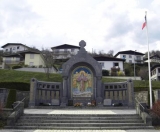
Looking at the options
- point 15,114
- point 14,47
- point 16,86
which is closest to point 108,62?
point 16,86

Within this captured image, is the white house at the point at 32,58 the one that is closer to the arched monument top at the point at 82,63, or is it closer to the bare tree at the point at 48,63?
the bare tree at the point at 48,63

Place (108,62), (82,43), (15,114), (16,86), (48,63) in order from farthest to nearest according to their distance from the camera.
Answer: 1. (108,62)
2. (48,63)
3. (16,86)
4. (82,43)
5. (15,114)

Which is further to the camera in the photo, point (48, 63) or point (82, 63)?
point (48, 63)

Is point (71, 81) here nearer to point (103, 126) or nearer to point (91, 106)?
point (91, 106)

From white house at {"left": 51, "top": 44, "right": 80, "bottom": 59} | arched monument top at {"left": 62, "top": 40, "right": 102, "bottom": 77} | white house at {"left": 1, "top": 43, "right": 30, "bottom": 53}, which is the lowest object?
arched monument top at {"left": 62, "top": 40, "right": 102, "bottom": 77}

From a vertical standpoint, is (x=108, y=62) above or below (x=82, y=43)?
above

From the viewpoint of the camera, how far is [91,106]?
2294 cm

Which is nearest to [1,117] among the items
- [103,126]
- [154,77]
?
[103,126]

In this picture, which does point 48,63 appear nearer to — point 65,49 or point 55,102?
point 55,102

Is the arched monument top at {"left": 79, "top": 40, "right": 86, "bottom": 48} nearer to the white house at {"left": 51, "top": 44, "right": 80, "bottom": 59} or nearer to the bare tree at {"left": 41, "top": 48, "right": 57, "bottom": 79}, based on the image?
the bare tree at {"left": 41, "top": 48, "right": 57, "bottom": 79}

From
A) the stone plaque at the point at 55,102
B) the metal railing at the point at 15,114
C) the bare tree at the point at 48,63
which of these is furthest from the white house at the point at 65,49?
the metal railing at the point at 15,114

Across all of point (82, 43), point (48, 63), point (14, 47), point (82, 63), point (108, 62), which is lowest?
point (82, 63)

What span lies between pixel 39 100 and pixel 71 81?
14.3 feet

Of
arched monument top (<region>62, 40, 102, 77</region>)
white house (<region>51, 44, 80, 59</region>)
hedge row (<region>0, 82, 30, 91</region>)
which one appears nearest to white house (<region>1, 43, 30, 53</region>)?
white house (<region>51, 44, 80, 59</region>)
